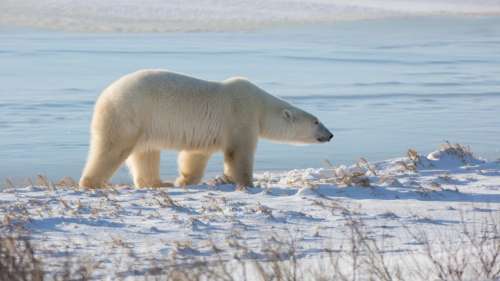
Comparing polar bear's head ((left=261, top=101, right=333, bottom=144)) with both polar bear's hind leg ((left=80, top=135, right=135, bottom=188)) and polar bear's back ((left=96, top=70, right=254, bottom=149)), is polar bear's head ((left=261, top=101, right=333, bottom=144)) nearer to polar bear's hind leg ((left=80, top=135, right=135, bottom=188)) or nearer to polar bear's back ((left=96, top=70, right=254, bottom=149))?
polar bear's back ((left=96, top=70, right=254, bottom=149))

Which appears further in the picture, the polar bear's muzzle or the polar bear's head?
the polar bear's muzzle

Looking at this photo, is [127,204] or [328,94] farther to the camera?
[328,94]

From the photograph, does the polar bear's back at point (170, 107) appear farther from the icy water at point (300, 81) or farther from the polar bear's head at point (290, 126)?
the icy water at point (300, 81)

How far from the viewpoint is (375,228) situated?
4996 mm

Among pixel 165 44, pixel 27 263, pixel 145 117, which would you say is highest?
pixel 165 44

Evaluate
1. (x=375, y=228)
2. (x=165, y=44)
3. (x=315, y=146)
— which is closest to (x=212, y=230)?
(x=375, y=228)

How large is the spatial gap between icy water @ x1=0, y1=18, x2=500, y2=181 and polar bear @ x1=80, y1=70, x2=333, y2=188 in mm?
1015

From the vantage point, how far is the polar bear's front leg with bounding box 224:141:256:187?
7.01 metres

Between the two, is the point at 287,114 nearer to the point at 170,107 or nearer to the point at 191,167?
the point at 191,167

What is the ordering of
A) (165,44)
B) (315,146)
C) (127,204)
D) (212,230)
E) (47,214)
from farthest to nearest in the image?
(165,44)
(315,146)
(127,204)
(47,214)
(212,230)

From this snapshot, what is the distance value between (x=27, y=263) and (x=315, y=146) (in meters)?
7.02

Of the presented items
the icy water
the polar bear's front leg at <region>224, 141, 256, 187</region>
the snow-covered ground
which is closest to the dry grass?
the snow-covered ground

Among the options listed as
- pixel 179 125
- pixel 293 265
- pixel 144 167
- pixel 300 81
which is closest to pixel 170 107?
pixel 179 125

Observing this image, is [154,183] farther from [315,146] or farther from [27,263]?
[27,263]
